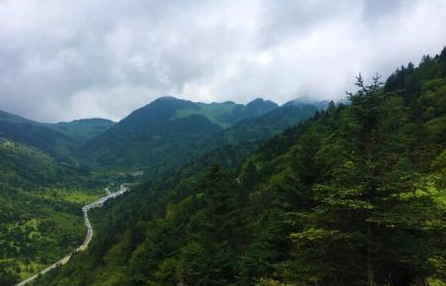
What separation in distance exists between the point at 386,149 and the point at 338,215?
3.99 meters

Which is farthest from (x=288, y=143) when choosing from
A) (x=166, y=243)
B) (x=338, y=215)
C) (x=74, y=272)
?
(x=338, y=215)

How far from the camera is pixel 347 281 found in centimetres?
2134

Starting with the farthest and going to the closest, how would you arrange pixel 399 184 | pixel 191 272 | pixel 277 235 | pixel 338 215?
pixel 191 272, pixel 277 235, pixel 338 215, pixel 399 184

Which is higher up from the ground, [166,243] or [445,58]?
[445,58]

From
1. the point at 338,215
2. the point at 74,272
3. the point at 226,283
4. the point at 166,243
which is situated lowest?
the point at 74,272

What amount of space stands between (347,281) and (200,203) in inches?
3633

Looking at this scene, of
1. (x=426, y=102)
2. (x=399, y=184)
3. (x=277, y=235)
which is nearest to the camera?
(x=399, y=184)

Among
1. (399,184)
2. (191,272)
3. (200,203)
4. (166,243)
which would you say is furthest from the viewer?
(200,203)

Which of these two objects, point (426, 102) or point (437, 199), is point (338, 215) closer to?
point (437, 199)

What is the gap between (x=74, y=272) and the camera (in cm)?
14500

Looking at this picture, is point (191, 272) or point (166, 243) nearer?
point (191, 272)

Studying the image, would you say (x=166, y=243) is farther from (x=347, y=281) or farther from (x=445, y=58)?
(x=445, y=58)

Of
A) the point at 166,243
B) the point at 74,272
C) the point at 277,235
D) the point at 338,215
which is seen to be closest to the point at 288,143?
the point at 74,272

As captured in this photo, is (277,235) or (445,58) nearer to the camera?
(277,235)
